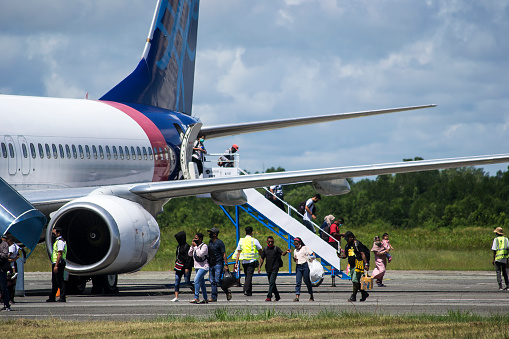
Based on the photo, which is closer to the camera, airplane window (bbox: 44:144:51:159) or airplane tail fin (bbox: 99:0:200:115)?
airplane window (bbox: 44:144:51:159)

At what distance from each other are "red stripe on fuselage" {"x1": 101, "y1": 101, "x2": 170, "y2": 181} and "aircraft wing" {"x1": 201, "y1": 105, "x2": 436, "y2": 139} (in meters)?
2.13

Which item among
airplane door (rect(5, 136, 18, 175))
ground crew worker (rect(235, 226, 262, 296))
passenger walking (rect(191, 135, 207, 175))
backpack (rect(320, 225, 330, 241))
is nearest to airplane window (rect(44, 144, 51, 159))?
airplane door (rect(5, 136, 18, 175))

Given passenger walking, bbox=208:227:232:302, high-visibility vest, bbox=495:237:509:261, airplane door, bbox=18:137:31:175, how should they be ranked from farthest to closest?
high-visibility vest, bbox=495:237:509:261
passenger walking, bbox=208:227:232:302
airplane door, bbox=18:137:31:175

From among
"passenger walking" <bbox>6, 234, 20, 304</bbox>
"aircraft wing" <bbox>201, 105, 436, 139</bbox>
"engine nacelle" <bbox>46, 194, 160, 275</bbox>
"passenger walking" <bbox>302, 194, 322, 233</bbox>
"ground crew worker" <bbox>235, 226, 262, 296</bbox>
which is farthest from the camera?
"passenger walking" <bbox>302, 194, 322, 233</bbox>

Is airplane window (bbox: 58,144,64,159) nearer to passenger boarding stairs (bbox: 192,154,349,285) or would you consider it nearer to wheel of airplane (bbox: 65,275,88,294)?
wheel of airplane (bbox: 65,275,88,294)

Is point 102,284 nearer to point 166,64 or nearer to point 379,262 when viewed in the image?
point 379,262

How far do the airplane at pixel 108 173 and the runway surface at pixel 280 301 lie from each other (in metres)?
1.14

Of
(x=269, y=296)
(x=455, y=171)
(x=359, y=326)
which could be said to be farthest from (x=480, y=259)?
(x=455, y=171)

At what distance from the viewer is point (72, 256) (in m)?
17.5

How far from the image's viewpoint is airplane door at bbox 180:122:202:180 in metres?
24.0

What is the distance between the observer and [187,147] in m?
24.2

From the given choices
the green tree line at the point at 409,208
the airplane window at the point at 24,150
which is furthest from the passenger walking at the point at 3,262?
the green tree line at the point at 409,208

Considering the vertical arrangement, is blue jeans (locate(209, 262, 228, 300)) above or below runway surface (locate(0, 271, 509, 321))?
above

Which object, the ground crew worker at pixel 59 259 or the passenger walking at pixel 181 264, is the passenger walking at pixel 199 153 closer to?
the passenger walking at pixel 181 264
